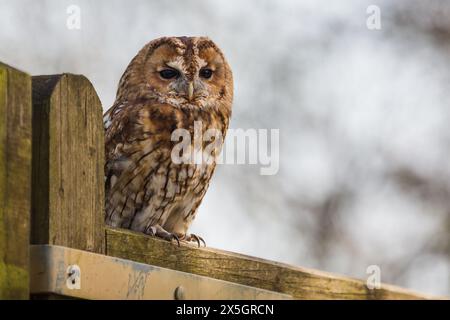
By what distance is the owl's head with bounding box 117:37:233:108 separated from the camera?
4484 mm

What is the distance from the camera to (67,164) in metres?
2.12

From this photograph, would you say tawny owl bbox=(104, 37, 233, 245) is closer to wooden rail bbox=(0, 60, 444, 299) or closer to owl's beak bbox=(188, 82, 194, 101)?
owl's beak bbox=(188, 82, 194, 101)

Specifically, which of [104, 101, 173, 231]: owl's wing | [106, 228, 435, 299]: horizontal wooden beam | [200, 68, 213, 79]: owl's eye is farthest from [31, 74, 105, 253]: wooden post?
[200, 68, 213, 79]: owl's eye

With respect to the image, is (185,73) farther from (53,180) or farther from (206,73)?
(53,180)

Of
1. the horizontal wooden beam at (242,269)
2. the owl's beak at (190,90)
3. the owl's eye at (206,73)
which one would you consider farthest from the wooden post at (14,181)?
the owl's eye at (206,73)

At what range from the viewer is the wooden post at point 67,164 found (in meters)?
2.05

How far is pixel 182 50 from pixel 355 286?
179 cm

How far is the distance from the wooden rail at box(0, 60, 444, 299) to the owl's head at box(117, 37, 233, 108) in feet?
6.43

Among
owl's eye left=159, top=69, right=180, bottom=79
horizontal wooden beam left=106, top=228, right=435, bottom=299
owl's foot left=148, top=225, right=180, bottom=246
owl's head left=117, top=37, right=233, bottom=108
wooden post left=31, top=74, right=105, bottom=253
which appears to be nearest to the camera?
wooden post left=31, top=74, right=105, bottom=253

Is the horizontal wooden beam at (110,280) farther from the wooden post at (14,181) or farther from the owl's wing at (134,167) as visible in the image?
the owl's wing at (134,167)

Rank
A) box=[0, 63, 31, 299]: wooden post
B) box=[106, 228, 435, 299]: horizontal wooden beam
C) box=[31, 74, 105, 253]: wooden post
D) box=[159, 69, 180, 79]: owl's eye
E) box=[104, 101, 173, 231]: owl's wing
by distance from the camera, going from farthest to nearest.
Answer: box=[159, 69, 180, 79]: owl's eye, box=[104, 101, 173, 231]: owl's wing, box=[106, 228, 435, 299]: horizontal wooden beam, box=[31, 74, 105, 253]: wooden post, box=[0, 63, 31, 299]: wooden post

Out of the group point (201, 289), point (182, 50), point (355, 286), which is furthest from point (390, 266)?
point (201, 289)
